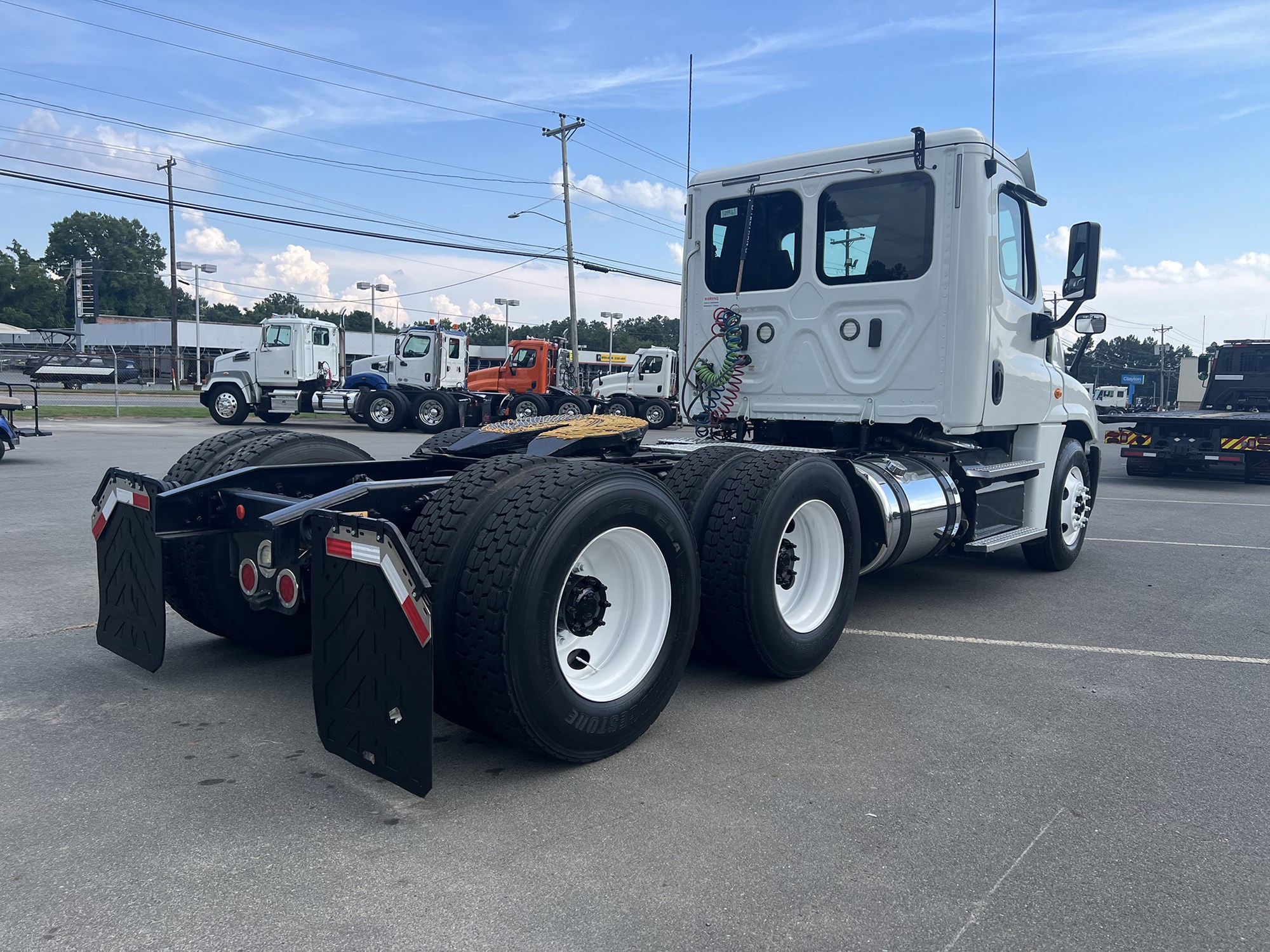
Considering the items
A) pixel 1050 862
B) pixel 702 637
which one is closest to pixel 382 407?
pixel 702 637

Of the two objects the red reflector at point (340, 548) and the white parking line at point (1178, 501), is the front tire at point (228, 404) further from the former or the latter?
the red reflector at point (340, 548)

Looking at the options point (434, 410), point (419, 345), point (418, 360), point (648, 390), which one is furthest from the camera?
point (648, 390)

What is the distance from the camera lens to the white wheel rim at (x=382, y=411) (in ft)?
85.3

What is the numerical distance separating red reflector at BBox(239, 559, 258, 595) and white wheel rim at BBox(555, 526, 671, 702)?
4.08 feet

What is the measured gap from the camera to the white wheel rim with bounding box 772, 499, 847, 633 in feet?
15.2

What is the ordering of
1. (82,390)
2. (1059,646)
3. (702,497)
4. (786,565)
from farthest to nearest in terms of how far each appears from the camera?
1. (82,390)
2. (1059,646)
3. (786,565)
4. (702,497)

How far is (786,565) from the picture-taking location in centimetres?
462

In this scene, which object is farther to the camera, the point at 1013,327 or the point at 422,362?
the point at 422,362

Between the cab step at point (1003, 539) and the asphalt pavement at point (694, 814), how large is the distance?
96 cm

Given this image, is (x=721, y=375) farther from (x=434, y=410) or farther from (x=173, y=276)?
(x=173, y=276)

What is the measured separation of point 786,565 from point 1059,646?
5.91ft

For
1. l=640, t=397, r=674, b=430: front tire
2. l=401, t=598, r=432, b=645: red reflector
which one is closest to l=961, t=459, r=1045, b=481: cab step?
l=401, t=598, r=432, b=645: red reflector

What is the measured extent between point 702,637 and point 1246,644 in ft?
10.8

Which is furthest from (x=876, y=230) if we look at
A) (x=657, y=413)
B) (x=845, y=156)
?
(x=657, y=413)
